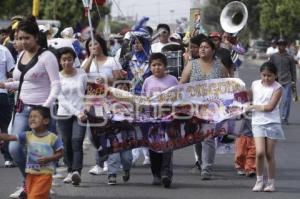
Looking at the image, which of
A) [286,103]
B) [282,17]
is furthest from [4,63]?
[282,17]

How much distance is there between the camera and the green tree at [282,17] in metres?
57.7

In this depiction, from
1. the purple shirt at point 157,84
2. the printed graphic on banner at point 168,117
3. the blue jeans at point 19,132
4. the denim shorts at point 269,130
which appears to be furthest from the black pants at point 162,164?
the blue jeans at point 19,132

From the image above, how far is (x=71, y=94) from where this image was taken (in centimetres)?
970

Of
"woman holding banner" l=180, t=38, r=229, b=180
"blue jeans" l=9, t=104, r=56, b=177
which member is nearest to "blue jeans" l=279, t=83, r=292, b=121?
"woman holding banner" l=180, t=38, r=229, b=180

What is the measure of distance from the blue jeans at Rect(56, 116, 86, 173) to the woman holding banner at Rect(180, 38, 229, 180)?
1566 millimetres

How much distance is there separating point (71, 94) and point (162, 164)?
1.33 m

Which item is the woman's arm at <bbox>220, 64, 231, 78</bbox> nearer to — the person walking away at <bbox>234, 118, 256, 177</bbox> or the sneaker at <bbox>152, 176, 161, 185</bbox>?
the person walking away at <bbox>234, 118, 256, 177</bbox>

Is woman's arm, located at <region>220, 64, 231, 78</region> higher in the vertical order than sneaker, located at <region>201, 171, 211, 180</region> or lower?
higher

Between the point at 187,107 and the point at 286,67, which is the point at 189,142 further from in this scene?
the point at 286,67

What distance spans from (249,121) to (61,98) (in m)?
2.48

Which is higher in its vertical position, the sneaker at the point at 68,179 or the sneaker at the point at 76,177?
the sneaker at the point at 76,177

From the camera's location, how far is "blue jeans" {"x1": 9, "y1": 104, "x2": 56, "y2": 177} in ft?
26.8

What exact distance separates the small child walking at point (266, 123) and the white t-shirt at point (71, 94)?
6.41ft

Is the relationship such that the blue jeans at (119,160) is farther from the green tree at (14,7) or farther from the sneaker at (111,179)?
the green tree at (14,7)
